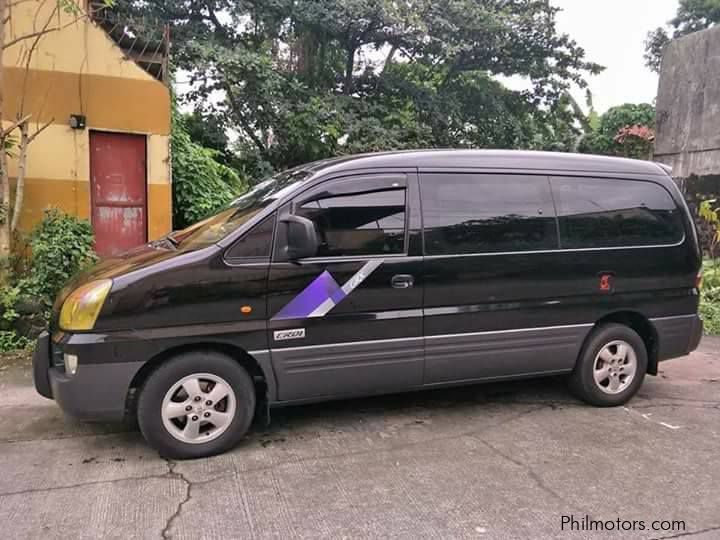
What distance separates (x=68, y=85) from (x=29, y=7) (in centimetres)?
101

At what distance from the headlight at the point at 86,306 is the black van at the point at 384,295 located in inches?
0.5

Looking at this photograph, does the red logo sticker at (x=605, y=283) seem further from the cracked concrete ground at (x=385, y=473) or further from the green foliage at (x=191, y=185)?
the green foliage at (x=191, y=185)

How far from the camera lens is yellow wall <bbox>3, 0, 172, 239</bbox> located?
23.9 ft

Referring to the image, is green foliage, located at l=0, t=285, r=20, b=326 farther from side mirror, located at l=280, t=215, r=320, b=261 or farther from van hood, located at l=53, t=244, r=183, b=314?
side mirror, located at l=280, t=215, r=320, b=261

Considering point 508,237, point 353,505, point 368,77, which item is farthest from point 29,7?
point 368,77

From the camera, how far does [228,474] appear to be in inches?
138

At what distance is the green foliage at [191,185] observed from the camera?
29.8ft

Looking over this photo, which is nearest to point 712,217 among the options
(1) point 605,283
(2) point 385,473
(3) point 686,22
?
(1) point 605,283

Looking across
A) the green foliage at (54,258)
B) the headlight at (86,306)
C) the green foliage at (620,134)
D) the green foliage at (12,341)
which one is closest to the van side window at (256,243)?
the headlight at (86,306)

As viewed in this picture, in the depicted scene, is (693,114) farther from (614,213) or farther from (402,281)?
(402,281)

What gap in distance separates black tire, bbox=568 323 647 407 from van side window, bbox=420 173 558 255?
88 cm

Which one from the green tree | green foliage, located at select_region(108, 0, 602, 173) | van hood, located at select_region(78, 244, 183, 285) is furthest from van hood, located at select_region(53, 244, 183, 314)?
the green tree

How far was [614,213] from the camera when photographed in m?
4.65

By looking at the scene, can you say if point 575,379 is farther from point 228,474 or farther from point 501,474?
point 228,474
